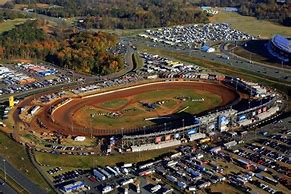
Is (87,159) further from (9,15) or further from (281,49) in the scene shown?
(9,15)

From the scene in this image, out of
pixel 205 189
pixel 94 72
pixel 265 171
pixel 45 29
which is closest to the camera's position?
pixel 205 189

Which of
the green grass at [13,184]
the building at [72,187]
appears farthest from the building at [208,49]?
the green grass at [13,184]

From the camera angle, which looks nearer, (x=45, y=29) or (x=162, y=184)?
(x=162, y=184)

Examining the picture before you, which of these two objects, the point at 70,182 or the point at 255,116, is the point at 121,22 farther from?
the point at 70,182

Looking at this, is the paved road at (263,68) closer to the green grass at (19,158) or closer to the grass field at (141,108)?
the grass field at (141,108)

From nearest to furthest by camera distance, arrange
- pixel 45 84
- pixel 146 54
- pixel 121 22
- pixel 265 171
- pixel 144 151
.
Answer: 1. pixel 265 171
2. pixel 144 151
3. pixel 45 84
4. pixel 146 54
5. pixel 121 22

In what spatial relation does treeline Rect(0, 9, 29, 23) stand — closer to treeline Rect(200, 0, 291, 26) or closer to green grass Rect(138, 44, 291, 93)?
green grass Rect(138, 44, 291, 93)

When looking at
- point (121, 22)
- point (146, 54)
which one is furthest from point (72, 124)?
point (121, 22)

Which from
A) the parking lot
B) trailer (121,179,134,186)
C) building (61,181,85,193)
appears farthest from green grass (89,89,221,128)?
building (61,181,85,193)
